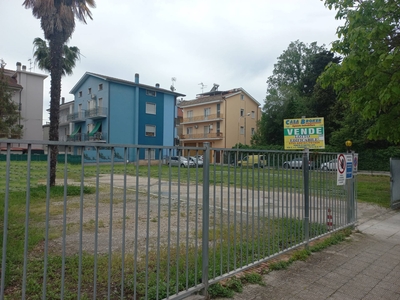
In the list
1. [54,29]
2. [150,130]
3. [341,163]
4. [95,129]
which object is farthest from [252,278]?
[95,129]

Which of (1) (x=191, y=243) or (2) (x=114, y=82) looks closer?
(1) (x=191, y=243)

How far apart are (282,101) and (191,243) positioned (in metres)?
40.0

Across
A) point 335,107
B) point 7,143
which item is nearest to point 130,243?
point 7,143

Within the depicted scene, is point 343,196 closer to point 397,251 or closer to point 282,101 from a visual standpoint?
point 397,251

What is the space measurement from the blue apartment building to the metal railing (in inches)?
1209

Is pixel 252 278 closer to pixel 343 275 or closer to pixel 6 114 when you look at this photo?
pixel 343 275

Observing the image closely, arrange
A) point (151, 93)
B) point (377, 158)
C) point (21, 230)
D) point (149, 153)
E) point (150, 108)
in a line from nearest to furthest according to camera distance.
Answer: point (149, 153)
point (21, 230)
point (377, 158)
point (150, 108)
point (151, 93)

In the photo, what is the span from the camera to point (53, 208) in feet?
12.7

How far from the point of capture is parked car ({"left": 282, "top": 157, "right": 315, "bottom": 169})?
16.5 feet

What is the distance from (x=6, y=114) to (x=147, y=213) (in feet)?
92.9

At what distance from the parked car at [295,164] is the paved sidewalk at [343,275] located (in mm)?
1527

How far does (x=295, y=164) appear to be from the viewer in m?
5.25

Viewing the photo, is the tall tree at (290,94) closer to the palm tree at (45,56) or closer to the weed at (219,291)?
the palm tree at (45,56)

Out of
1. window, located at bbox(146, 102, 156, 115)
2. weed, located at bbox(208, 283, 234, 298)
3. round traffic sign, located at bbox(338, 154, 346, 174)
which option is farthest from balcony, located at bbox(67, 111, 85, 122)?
weed, located at bbox(208, 283, 234, 298)
